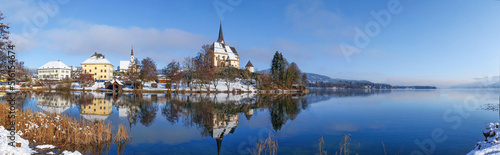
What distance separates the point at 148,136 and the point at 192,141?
2.82 m

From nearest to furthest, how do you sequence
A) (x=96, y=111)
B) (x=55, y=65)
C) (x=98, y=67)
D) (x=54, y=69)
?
(x=96, y=111) → (x=98, y=67) → (x=54, y=69) → (x=55, y=65)

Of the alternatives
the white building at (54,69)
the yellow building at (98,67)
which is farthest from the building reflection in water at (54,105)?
the white building at (54,69)

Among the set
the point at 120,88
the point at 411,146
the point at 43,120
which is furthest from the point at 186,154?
the point at 120,88

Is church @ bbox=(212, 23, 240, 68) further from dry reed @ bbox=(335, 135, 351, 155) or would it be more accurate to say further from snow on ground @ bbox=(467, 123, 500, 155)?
snow on ground @ bbox=(467, 123, 500, 155)

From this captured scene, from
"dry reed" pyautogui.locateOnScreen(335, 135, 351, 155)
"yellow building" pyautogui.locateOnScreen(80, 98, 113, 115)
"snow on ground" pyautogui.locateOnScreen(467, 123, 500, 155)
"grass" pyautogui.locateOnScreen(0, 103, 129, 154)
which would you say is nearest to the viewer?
"snow on ground" pyautogui.locateOnScreen(467, 123, 500, 155)

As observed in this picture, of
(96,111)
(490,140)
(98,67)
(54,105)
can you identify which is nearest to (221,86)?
(54,105)

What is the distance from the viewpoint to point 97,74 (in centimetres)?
9606

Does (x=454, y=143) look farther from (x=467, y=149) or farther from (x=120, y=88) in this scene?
(x=120, y=88)

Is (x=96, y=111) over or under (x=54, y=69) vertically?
under

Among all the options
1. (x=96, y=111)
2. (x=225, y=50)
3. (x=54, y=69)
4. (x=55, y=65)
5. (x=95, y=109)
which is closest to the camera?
(x=96, y=111)

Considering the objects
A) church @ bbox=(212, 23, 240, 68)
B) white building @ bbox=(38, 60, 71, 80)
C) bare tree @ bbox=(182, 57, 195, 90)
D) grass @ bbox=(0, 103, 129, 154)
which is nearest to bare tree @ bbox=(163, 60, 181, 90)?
bare tree @ bbox=(182, 57, 195, 90)

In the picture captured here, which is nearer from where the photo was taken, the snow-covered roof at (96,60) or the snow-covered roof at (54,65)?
the snow-covered roof at (96,60)

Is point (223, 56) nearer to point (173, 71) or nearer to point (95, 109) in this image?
point (173, 71)

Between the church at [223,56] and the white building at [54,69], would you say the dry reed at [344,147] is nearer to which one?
the church at [223,56]
